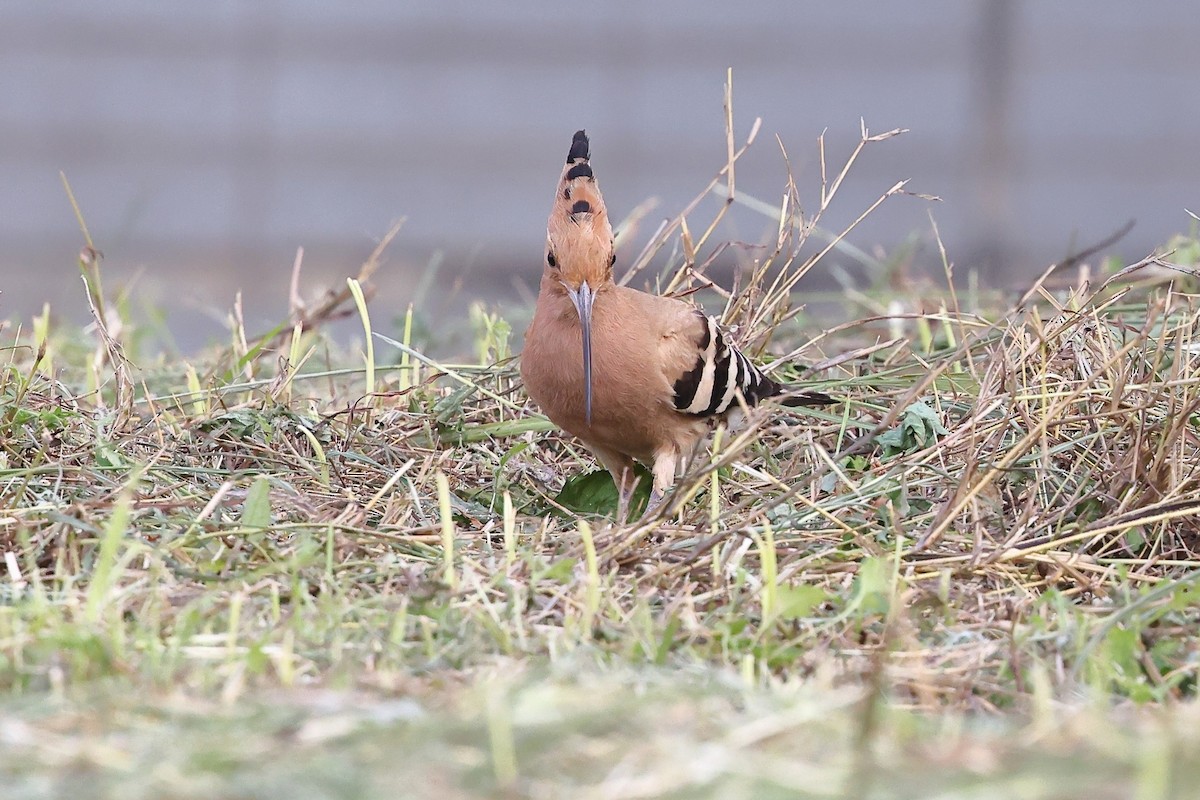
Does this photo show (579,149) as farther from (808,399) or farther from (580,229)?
(808,399)

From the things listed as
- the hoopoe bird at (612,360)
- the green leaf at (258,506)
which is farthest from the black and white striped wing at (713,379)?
the green leaf at (258,506)

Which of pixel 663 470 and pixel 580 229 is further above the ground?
pixel 580 229

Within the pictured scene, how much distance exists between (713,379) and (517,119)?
3807 mm

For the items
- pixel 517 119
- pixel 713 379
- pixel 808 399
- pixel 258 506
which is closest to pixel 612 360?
pixel 713 379

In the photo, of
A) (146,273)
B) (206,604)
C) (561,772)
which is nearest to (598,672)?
(561,772)

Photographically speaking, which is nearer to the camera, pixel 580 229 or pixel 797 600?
pixel 797 600

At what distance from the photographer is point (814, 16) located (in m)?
6.44

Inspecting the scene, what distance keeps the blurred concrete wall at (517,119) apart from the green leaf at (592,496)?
3590mm

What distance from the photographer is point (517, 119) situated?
6441 millimetres

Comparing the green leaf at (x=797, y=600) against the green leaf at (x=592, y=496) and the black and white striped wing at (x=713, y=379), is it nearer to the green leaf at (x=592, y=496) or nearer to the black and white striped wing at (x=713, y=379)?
the green leaf at (x=592, y=496)

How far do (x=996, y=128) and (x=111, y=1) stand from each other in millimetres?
3684

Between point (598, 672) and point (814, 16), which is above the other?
point (814, 16)

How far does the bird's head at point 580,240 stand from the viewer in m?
2.74

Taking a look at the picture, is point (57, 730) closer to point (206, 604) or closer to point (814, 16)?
point (206, 604)
